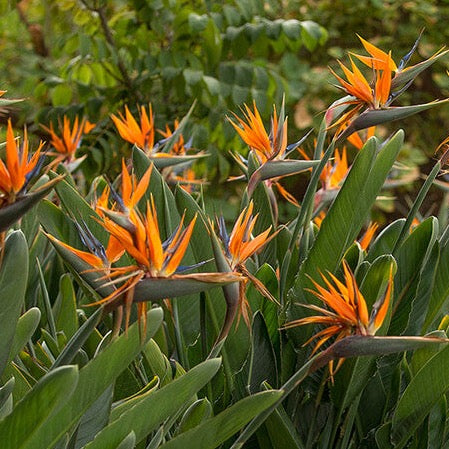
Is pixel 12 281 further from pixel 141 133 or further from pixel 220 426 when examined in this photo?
pixel 141 133

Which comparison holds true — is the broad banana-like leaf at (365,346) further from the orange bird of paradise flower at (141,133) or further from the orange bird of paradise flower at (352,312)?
the orange bird of paradise flower at (141,133)

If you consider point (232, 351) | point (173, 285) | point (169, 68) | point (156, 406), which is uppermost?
point (173, 285)

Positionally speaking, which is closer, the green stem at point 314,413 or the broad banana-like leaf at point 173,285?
the broad banana-like leaf at point 173,285

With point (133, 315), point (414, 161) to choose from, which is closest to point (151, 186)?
point (133, 315)

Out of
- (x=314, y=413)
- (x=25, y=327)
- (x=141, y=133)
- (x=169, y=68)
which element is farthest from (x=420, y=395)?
(x=169, y=68)

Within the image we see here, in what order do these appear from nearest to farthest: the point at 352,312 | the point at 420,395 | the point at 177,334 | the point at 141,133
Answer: the point at 352,312, the point at 420,395, the point at 177,334, the point at 141,133

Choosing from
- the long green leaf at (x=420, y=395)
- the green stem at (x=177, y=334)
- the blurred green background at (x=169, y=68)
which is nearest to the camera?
the long green leaf at (x=420, y=395)

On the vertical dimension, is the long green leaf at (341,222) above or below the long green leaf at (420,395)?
above

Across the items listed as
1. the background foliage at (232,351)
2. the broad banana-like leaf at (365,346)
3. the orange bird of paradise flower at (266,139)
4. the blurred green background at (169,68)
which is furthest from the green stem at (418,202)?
the blurred green background at (169,68)

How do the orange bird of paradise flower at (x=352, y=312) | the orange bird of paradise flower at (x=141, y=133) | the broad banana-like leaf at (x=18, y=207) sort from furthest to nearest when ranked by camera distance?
the orange bird of paradise flower at (x=141, y=133), the orange bird of paradise flower at (x=352, y=312), the broad banana-like leaf at (x=18, y=207)

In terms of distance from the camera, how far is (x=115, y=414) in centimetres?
73

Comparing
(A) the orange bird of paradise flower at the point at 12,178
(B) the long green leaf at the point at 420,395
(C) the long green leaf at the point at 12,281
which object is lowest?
(B) the long green leaf at the point at 420,395

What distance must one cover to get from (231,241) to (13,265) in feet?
0.52

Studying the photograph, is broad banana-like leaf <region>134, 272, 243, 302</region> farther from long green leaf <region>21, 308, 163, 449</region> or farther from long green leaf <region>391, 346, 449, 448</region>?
long green leaf <region>391, 346, 449, 448</region>
